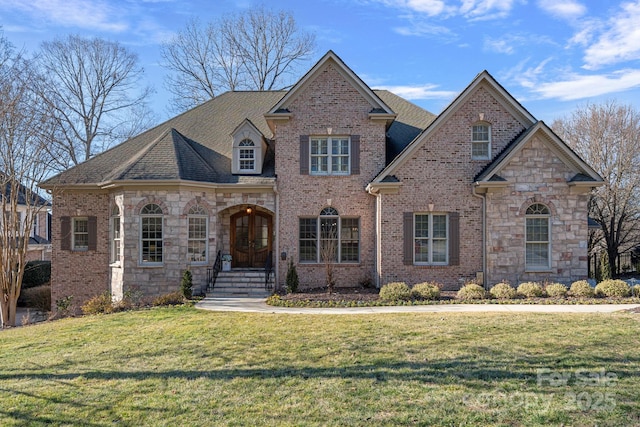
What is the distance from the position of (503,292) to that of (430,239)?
3149mm

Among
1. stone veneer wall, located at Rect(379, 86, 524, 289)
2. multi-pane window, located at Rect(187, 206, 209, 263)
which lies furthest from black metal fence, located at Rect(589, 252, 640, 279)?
multi-pane window, located at Rect(187, 206, 209, 263)

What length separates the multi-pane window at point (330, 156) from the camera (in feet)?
54.3

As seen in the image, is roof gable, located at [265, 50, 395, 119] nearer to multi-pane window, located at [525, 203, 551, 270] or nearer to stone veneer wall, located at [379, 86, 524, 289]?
stone veneer wall, located at [379, 86, 524, 289]

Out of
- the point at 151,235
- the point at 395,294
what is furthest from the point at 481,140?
the point at 151,235

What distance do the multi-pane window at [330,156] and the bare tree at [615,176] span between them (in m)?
14.9

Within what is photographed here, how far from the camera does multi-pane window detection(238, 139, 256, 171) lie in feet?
55.9

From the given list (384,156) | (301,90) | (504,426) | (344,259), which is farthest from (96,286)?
(504,426)

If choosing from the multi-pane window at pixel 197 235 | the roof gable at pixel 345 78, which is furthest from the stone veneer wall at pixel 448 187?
the multi-pane window at pixel 197 235

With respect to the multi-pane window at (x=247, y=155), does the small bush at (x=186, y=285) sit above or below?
below

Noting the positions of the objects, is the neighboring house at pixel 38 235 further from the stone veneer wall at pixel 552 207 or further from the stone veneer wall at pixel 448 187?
the stone veneer wall at pixel 552 207

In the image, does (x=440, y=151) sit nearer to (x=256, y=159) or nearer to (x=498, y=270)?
(x=498, y=270)

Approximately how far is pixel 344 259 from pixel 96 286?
9982mm

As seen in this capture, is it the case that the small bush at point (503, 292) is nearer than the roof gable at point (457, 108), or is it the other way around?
the small bush at point (503, 292)

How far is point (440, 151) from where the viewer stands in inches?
610
